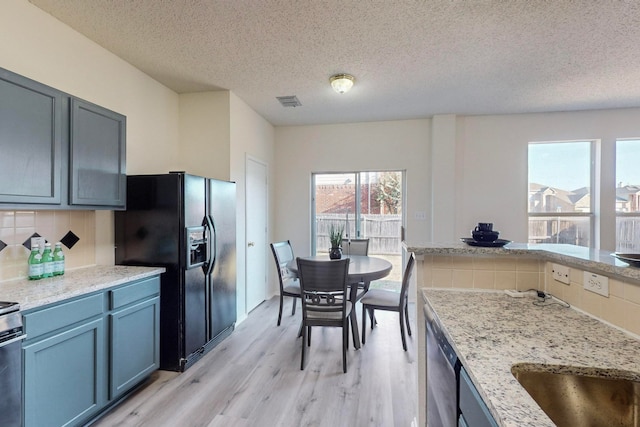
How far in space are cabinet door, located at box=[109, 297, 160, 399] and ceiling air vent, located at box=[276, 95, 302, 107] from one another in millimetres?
2559

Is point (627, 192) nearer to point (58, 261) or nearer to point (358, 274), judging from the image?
point (358, 274)

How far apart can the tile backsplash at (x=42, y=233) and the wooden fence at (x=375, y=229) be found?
3.10m

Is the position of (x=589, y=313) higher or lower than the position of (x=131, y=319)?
higher

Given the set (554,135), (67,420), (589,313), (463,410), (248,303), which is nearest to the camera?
(463,410)

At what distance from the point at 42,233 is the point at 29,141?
0.73m

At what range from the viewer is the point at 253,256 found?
13.4 feet

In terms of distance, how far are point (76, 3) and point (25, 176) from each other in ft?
4.03

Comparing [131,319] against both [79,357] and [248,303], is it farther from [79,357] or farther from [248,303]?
[248,303]

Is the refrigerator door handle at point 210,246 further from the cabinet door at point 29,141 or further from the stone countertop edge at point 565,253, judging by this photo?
the stone countertop edge at point 565,253

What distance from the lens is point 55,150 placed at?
185 cm

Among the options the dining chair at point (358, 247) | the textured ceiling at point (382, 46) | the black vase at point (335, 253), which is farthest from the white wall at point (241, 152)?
the dining chair at point (358, 247)

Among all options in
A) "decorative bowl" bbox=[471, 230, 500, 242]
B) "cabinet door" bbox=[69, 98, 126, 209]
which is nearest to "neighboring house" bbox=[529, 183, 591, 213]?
"decorative bowl" bbox=[471, 230, 500, 242]

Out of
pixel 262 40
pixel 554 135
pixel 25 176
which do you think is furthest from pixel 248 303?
pixel 554 135

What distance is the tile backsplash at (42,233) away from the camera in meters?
1.92
